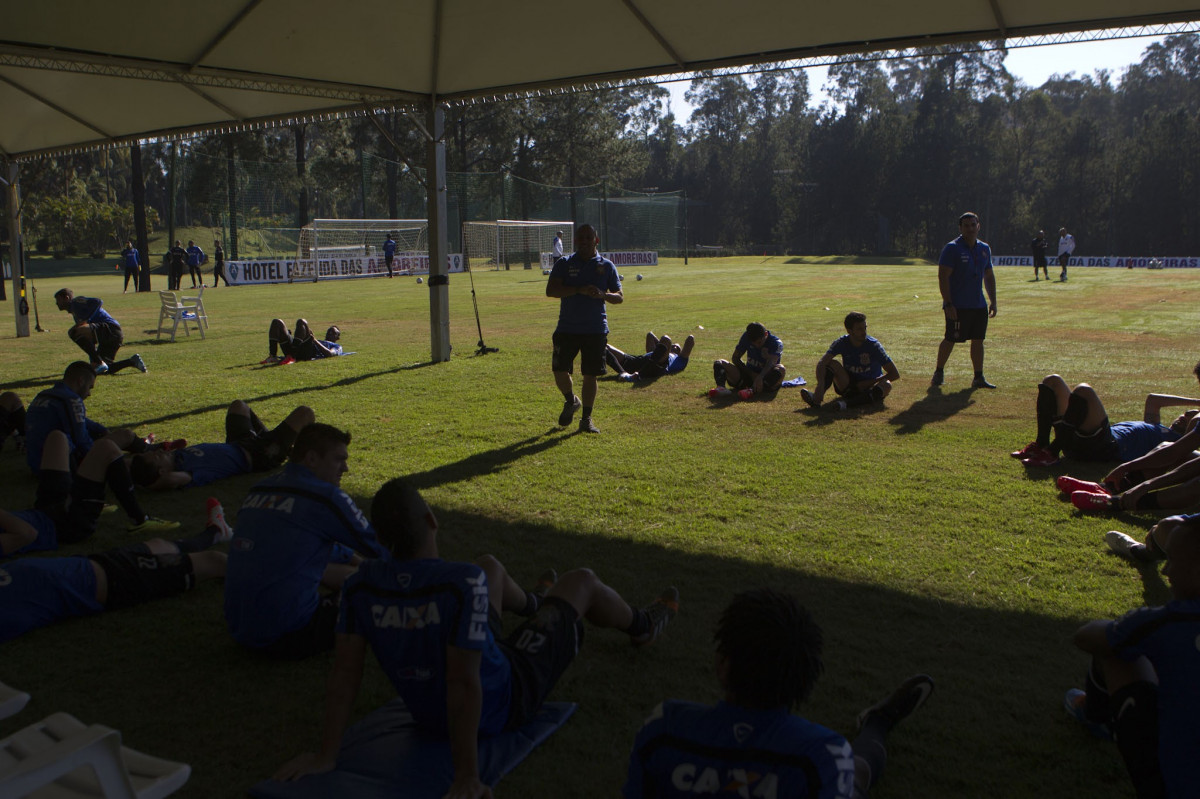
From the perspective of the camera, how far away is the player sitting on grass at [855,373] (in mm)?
9570

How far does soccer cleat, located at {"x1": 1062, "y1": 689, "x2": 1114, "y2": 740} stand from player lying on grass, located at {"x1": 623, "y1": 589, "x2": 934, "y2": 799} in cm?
175

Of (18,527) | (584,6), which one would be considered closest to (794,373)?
(584,6)

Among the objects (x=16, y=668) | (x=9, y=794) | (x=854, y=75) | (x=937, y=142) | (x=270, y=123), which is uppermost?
(x=854, y=75)

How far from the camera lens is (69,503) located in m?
5.72

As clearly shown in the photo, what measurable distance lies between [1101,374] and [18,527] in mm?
11590

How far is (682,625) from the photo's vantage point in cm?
439

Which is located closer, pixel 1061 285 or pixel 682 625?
pixel 682 625

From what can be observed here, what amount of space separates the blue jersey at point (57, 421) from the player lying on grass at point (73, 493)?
0.40m

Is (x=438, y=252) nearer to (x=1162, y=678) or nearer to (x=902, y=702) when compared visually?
(x=902, y=702)

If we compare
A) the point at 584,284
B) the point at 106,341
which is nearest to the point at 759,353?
the point at 584,284

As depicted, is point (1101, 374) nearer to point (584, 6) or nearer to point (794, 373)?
point (794, 373)

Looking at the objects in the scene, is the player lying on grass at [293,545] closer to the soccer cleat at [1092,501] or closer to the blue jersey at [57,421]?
the blue jersey at [57,421]

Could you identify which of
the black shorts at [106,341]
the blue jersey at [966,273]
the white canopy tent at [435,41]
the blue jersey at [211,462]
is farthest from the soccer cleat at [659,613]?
the black shorts at [106,341]

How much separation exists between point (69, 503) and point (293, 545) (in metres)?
2.83
